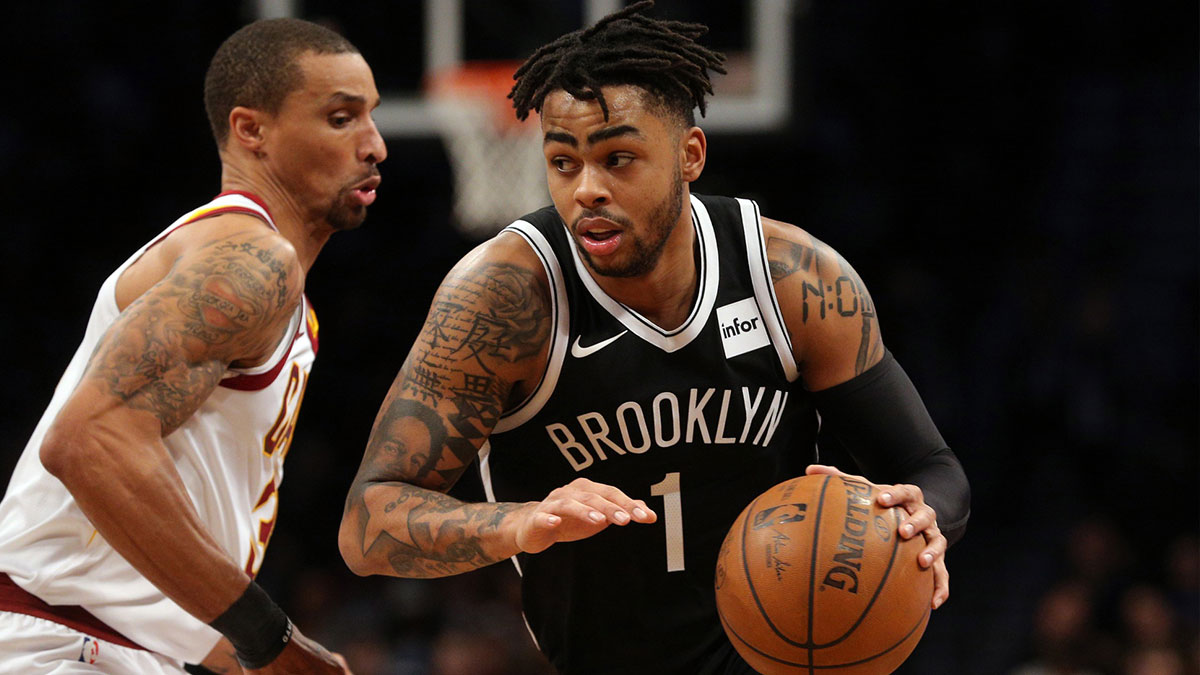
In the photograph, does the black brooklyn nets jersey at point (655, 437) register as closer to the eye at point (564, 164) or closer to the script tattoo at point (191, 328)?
the eye at point (564, 164)

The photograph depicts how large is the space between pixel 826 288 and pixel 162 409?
4.91 ft

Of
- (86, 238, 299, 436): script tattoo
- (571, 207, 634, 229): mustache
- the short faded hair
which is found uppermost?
the short faded hair

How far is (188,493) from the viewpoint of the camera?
2863 mm

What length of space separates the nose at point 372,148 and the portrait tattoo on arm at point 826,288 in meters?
1.19

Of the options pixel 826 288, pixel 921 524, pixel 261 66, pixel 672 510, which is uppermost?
pixel 261 66

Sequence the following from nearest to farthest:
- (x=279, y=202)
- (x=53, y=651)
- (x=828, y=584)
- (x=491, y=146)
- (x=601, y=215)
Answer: (x=828, y=584) → (x=601, y=215) → (x=53, y=651) → (x=279, y=202) → (x=491, y=146)

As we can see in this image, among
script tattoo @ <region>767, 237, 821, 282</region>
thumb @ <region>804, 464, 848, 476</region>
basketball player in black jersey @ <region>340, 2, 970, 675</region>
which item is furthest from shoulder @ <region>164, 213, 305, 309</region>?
thumb @ <region>804, 464, 848, 476</region>

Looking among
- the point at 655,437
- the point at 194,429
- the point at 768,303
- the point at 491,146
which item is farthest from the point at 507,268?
the point at 491,146

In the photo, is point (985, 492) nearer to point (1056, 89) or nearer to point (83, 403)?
point (1056, 89)

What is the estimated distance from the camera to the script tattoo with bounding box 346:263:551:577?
2643 mm

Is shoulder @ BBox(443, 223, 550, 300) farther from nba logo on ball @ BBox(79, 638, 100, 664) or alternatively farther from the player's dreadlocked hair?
nba logo on ball @ BBox(79, 638, 100, 664)

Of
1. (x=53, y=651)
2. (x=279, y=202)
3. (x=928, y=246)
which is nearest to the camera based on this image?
(x=53, y=651)

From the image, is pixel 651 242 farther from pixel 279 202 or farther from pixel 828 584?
pixel 279 202

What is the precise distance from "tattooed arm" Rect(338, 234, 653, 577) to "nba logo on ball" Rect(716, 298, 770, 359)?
41 cm
